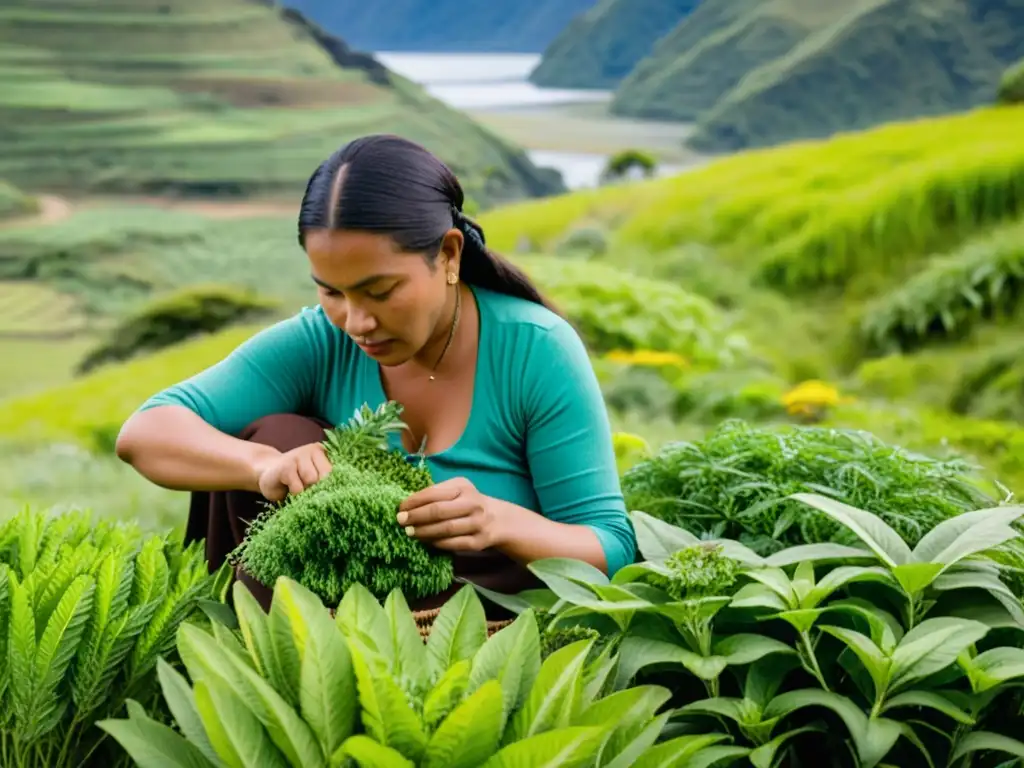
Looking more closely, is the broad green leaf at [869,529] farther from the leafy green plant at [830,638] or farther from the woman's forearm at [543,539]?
the woman's forearm at [543,539]

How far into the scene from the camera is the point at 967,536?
226cm

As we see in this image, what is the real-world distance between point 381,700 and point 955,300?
22.9 feet

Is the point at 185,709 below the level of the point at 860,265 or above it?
above

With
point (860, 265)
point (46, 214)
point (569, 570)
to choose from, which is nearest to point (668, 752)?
point (569, 570)

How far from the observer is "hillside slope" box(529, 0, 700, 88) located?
15.3 metres

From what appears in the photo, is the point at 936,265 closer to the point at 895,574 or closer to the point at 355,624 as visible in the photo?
the point at 895,574

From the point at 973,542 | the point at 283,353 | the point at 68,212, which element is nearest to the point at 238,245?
the point at 68,212

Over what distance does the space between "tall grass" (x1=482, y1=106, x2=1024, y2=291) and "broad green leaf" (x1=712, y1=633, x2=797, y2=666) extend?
735 cm

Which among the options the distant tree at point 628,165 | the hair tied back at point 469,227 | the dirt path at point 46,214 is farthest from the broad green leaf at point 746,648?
the distant tree at point 628,165

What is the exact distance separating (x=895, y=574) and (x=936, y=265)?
668 centimetres

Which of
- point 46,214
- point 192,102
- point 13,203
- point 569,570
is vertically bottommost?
point 46,214

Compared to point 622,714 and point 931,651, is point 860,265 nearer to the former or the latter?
point 931,651

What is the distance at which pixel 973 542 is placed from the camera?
223 centimetres

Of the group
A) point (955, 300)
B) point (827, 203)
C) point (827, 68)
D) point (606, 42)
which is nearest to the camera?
point (955, 300)
